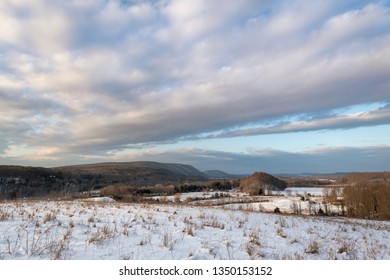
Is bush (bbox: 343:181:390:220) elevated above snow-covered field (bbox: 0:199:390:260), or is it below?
below

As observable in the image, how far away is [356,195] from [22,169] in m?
144

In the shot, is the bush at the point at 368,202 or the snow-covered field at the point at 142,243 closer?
the snow-covered field at the point at 142,243

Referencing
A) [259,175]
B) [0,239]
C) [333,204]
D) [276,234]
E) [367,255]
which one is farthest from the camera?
[259,175]

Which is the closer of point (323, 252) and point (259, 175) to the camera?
point (323, 252)

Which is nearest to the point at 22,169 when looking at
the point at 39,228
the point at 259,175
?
the point at 259,175

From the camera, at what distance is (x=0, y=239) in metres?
8.52

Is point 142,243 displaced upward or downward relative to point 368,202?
upward

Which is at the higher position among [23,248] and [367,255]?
[23,248]

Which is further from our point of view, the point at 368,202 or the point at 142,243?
the point at 368,202

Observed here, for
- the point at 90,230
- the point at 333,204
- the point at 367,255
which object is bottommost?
the point at 333,204

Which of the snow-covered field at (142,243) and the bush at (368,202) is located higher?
the snow-covered field at (142,243)

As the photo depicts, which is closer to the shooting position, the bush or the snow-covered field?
the snow-covered field
